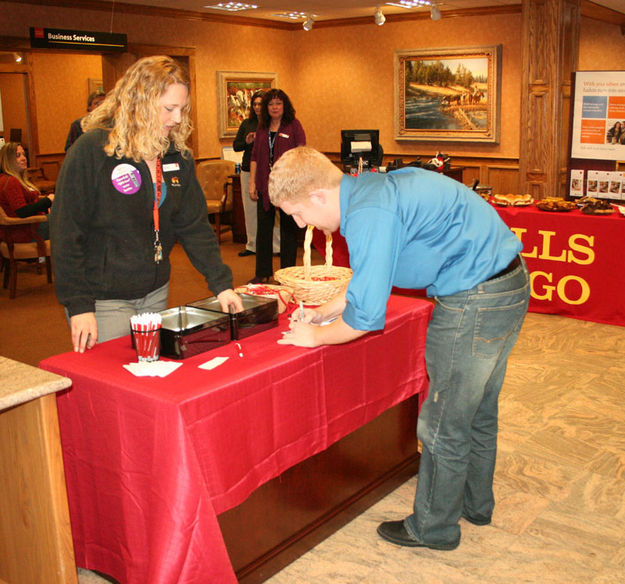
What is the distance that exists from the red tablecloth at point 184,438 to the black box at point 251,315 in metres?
0.05

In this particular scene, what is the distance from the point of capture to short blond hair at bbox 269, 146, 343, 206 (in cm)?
203

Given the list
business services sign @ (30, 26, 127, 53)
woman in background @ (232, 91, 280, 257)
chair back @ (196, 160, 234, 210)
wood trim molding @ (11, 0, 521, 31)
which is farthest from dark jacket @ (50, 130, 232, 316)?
wood trim molding @ (11, 0, 521, 31)

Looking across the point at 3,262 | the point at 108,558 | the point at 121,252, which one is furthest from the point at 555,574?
the point at 3,262

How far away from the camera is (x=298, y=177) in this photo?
2.03m

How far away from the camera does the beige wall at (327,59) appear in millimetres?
9320

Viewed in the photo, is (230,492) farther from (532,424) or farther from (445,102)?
(445,102)

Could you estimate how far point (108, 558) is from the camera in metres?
2.32

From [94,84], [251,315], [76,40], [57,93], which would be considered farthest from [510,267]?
[94,84]

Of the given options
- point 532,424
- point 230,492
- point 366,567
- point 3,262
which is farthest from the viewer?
point 3,262

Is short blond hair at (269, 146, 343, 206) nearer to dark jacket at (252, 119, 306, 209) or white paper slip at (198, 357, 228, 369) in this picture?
white paper slip at (198, 357, 228, 369)

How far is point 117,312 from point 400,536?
1238 mm

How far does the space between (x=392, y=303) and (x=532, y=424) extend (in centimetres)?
113

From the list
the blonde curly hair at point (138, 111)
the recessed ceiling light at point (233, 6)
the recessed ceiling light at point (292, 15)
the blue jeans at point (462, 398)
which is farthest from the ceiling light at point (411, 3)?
the blue jeans at point (462, 398)

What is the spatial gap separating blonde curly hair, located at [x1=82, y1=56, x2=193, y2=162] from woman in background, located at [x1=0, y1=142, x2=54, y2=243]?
13.2 ft
